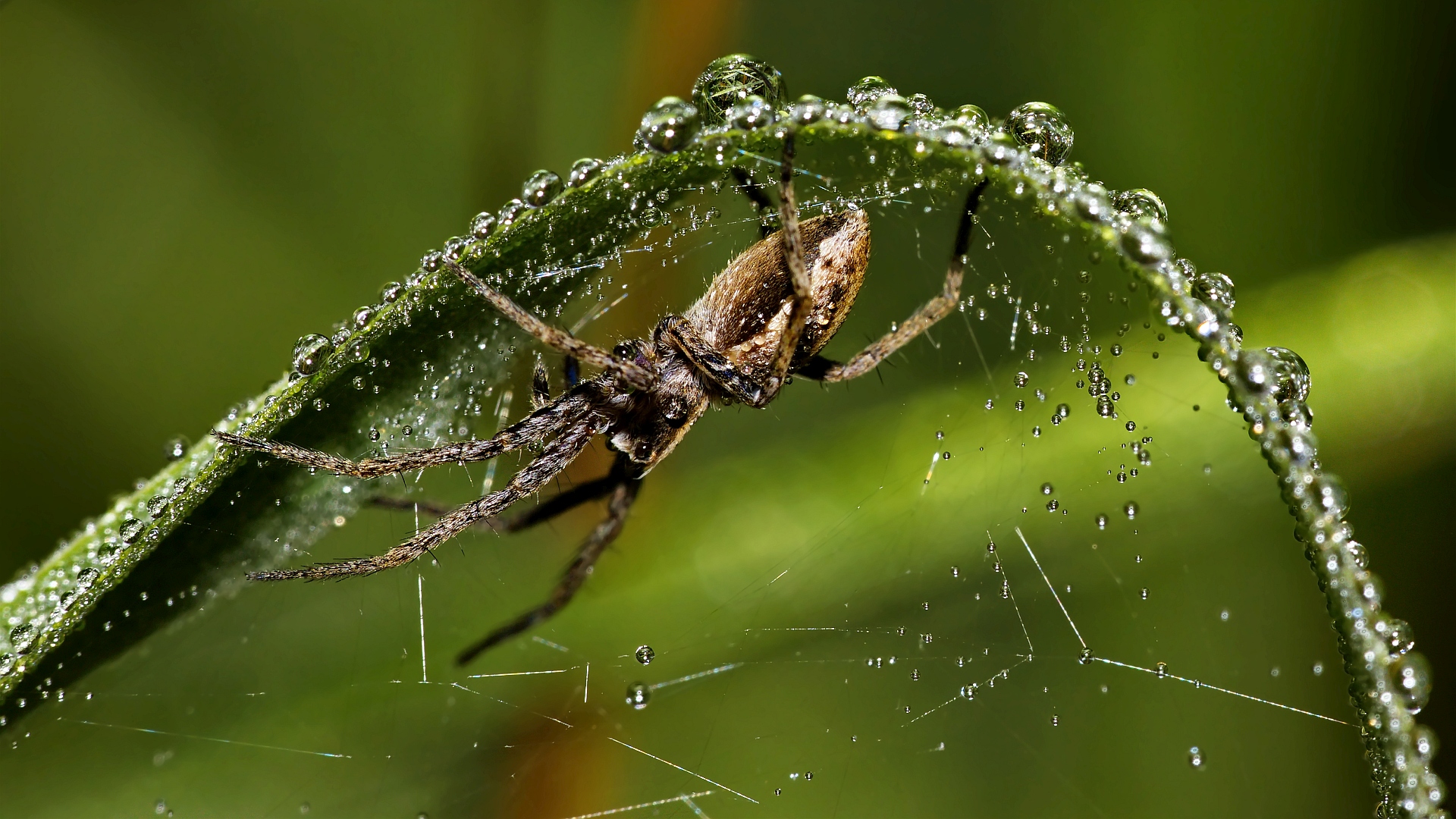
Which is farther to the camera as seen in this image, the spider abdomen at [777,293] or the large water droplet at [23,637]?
the spider abdomen at [777,293]

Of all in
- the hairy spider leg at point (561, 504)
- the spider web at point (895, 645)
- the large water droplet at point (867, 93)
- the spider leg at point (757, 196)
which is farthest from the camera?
the hairy spider leg at point (561, 504)

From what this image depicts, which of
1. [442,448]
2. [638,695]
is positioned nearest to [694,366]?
[442,448]

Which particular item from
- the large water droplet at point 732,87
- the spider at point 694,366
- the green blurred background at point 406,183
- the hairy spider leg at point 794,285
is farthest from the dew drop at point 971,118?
the green blurred background at point 406,183

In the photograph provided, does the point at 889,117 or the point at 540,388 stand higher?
the point at 540,388

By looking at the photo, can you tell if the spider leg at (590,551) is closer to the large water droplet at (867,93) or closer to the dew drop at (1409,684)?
the large water droplet at (867,93)

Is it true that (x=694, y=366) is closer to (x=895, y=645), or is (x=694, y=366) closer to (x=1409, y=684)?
(x=895, y=645)
